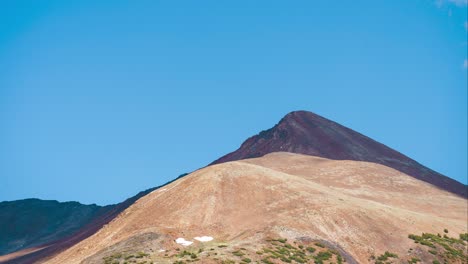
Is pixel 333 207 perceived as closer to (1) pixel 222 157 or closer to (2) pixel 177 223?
(2) pixel 177 223

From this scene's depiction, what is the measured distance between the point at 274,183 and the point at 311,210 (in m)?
9.13

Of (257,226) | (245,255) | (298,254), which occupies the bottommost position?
(298,254)

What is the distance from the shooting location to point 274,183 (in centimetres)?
6900

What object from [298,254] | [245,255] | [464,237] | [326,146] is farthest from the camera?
[326,146]

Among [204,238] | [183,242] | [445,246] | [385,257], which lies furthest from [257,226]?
[445,246]

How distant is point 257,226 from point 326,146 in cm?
6146

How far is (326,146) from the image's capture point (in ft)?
381

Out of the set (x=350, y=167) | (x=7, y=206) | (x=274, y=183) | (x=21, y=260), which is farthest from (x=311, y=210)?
(x=7, y=206)

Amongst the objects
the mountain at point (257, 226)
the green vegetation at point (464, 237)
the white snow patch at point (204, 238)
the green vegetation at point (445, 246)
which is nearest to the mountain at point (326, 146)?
the mountain at point (257, 226)

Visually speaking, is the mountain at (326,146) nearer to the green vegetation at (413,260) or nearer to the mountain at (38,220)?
the mountain at (38,220)

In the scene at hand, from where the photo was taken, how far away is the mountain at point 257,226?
4888cm

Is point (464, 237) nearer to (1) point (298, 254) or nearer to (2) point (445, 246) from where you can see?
→ (2) point (445, 246)

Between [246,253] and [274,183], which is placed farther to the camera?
[274,183]

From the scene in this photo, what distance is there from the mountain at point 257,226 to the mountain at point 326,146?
31415 mm
